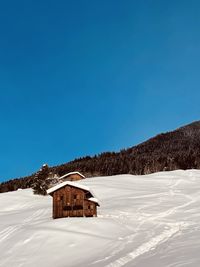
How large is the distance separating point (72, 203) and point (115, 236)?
39.9 ft

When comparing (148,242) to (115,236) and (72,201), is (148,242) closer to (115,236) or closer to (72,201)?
(115,236)

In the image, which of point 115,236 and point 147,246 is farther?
point 115,236

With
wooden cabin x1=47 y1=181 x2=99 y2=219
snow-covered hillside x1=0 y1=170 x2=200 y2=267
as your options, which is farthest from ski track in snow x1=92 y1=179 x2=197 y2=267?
wooden cabin x1=47 y1=181 x2=99 y2=219

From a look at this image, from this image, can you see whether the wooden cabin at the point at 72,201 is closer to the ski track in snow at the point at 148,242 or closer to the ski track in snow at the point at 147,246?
the ski track in snow at the point at 148,242

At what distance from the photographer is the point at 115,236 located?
34375mm

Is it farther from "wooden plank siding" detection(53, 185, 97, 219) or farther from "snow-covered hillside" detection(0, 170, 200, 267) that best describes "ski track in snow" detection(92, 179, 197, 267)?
"wooden plank siding" detection(53, 185, 97, 219)

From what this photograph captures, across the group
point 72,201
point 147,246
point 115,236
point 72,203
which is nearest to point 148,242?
point 147,246

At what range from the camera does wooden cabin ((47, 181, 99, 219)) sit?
45.3 meters

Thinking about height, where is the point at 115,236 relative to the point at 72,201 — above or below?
below

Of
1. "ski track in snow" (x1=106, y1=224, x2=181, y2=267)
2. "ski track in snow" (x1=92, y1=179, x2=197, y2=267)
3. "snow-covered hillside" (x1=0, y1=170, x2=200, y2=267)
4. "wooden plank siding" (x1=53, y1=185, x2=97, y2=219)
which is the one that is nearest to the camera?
"ski track in snow" (x1=106, y1=224, x2=181, y2=267)

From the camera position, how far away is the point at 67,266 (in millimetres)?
25500

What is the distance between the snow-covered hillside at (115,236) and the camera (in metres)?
25.1

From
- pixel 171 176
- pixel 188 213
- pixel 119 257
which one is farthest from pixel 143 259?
pixel 171 176

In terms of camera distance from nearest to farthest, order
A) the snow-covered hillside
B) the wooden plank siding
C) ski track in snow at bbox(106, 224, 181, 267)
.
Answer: ski track in snow at bbox(106, 224, 181, 267), the snow-covered hillside, the wooden plank siding
